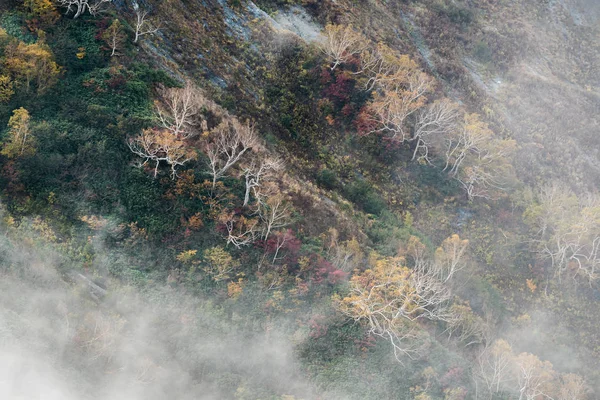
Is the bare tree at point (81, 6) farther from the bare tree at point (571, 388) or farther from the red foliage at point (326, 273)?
the bare tree at point (571, 388)

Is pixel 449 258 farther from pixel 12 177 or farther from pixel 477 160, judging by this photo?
pixel 12 177

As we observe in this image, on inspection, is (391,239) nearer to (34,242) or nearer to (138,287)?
(138,287)

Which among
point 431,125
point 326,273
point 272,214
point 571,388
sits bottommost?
point 571,388

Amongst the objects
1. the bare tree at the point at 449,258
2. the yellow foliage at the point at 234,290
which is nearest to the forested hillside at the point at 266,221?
the yellow foliage at the point at 234,290

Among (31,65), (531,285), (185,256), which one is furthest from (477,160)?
(31,65)

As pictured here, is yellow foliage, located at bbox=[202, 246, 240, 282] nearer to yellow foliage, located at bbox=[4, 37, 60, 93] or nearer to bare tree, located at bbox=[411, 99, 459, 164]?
yellow foliage, located at bbox=[4, 37, 60, 93]

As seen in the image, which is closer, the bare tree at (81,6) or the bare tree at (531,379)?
the bare tree at (531,379)
